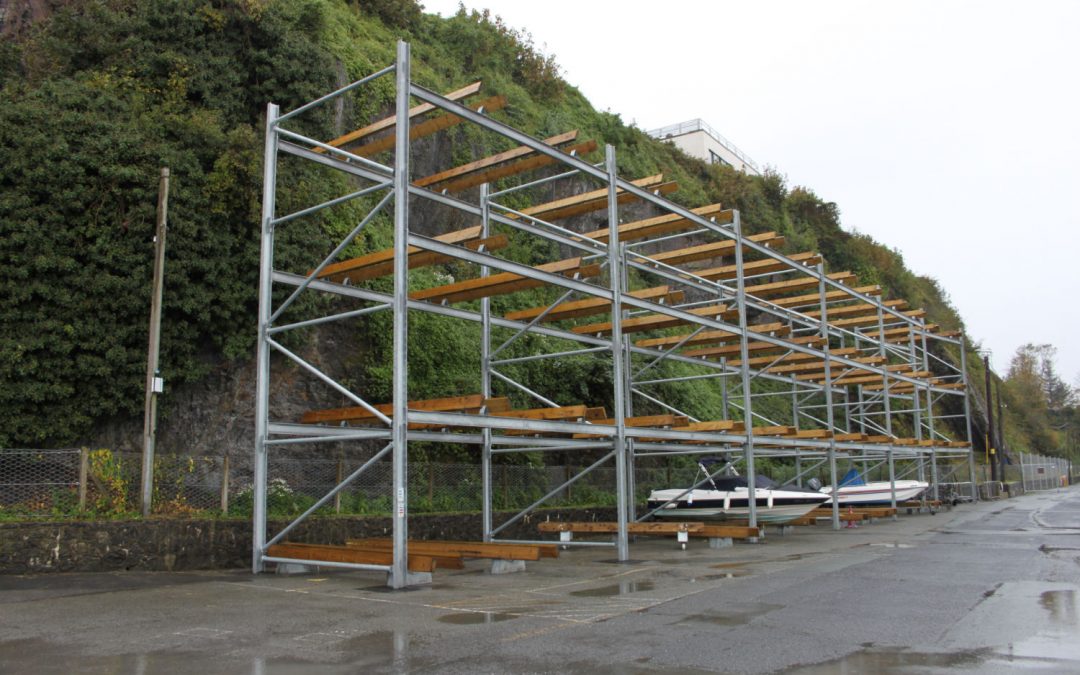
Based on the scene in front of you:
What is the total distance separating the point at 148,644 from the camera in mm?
7961

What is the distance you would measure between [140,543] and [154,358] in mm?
3082

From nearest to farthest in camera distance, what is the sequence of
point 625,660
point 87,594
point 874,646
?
point 625,660 < point 874,646 < point 87,594

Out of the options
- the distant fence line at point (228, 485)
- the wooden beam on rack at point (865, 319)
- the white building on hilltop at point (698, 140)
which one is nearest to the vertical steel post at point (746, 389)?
the distant fence line at point (228, 485)

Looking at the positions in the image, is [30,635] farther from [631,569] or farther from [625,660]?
[631,569]

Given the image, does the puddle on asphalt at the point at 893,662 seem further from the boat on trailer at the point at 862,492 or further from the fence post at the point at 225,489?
the boat on trailer at the point at 862,492

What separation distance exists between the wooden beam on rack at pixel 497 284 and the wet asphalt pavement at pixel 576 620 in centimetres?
463

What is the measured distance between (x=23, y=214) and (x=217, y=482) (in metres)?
5.52

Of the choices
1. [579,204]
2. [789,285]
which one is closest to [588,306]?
[579,204]

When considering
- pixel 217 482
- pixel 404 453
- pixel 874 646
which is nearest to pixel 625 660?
pixel 874 646

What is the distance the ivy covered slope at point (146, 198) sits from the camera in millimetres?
14672

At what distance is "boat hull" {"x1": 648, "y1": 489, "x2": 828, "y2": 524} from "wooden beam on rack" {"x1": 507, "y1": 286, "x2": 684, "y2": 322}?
6.53 m

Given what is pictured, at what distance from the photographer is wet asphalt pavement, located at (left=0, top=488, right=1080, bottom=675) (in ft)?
23.1

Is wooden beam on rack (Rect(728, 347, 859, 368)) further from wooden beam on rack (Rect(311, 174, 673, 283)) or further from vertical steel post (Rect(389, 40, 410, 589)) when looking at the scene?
vertical steel post (Rect(389, 40, 410, 589))

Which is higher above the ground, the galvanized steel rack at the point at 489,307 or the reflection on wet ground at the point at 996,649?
the galvanized steel rack at the point at 489,307
